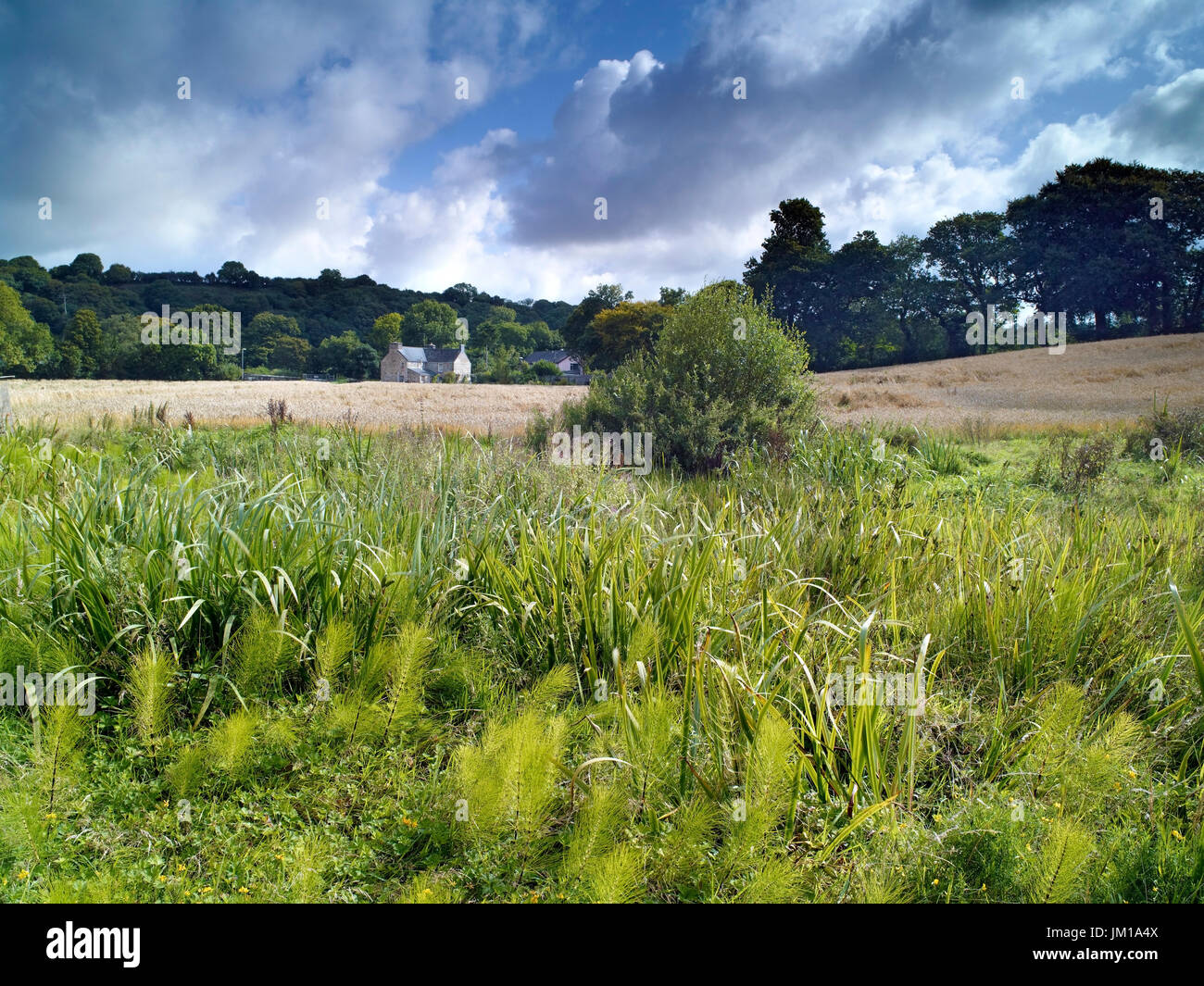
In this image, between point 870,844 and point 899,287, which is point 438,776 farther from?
point 899,287

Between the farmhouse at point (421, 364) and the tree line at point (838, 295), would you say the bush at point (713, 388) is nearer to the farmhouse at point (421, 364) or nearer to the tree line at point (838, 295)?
the tree line at point (838, 295)

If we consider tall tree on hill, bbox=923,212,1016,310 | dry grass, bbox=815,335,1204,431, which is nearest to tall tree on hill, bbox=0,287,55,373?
dry grass, bbox=815,335,1204,431

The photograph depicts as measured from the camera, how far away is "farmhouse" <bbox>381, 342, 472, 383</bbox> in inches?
1988

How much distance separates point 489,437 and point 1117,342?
24.7 metres

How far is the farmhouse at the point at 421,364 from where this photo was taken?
5050 cm

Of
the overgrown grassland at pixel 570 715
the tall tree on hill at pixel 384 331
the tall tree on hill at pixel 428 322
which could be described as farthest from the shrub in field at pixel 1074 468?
the tall tree on hill at pixel 428 322

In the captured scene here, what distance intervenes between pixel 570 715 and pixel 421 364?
192ft

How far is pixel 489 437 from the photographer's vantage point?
9.38 meters

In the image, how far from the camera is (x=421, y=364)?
5728 cm

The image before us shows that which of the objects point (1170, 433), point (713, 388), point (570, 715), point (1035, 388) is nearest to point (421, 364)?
point (1035, 388)

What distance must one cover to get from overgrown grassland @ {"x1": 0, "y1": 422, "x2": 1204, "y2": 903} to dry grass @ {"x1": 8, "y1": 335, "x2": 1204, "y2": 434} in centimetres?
598

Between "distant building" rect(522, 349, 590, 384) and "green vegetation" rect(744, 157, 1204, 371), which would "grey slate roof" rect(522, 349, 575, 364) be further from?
"green vegetation" rect(744, 157, 1204, 371)
